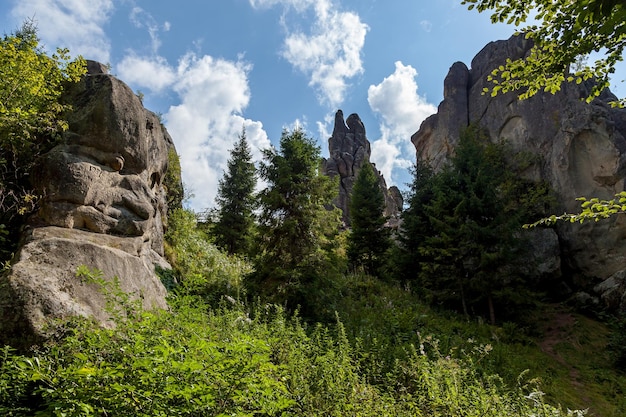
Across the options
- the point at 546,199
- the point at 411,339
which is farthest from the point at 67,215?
the point at 546,199

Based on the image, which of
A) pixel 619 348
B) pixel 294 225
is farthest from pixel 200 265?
pixel 619 348

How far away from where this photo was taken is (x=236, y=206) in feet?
→ 75.3

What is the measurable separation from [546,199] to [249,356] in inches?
895

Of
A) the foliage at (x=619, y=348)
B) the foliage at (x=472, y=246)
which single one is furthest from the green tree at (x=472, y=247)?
the foliage at (x=619, y=348)

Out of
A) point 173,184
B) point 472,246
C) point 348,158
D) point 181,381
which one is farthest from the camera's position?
point 348,158

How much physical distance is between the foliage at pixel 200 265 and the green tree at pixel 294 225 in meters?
0.95

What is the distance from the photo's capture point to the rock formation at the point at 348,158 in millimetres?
49062

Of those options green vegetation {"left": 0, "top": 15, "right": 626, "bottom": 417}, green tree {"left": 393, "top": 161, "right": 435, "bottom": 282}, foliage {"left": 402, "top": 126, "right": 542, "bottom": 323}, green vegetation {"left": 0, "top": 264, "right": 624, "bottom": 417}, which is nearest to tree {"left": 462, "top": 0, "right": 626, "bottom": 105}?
green vegetation {"left": 0, "top": 15, "right": 626, "bottom": 417}

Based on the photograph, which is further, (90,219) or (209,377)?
(90,219)

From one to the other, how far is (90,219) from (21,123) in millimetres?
2597

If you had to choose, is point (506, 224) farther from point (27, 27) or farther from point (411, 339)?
point (27, 27)

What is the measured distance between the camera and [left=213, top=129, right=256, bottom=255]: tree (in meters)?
21.5

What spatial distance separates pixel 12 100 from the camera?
8.22 m

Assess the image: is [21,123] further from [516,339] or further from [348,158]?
[348,158]
